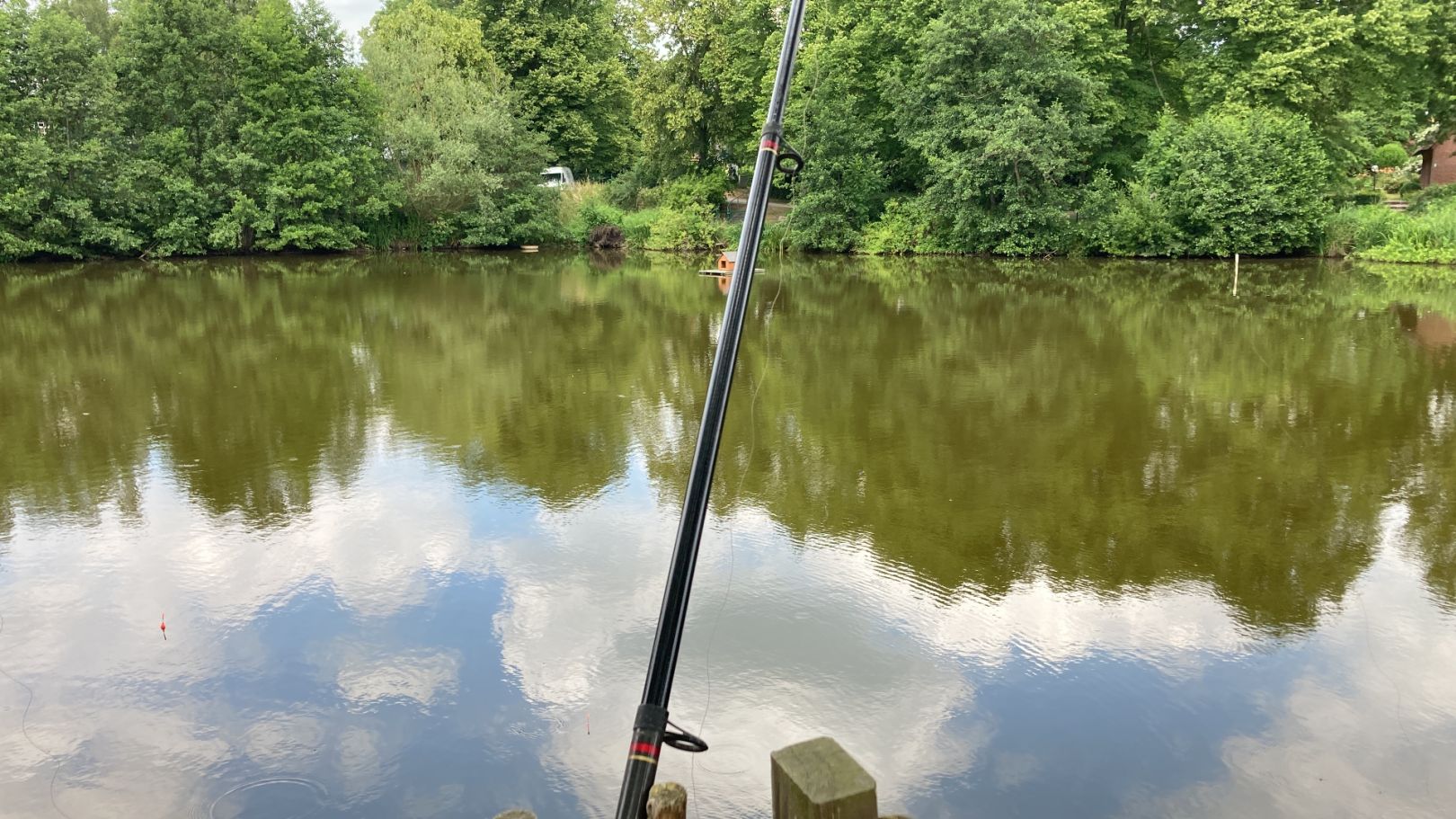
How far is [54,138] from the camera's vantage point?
2877 centimetres

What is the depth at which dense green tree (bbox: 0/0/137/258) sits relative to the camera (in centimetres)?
2750

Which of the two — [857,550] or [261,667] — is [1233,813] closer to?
[857,550]

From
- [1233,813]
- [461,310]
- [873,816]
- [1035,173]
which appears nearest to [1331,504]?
[1233,813]

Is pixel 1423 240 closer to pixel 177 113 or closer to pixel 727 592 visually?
pixel 727 592

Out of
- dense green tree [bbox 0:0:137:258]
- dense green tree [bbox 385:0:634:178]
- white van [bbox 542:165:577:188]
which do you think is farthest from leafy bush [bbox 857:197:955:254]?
dense green tree [bbox 0:0:137:258]

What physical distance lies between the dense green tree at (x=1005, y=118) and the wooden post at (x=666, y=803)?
26836 mm

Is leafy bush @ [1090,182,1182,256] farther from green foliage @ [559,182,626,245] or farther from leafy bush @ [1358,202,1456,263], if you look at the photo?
green foliage @ [559,182,626,245]

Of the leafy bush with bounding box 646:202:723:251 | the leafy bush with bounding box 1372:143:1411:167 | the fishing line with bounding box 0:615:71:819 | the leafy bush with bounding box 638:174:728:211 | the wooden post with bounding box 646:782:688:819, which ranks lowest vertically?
the fishing line with bounding box 0:615:71:819

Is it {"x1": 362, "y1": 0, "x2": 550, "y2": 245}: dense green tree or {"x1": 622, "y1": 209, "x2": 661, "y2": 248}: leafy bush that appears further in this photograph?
{"x1": 622, "y1": 209, "x2": 661, "y2": 248}: leafy bush

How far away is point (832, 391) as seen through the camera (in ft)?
36.4

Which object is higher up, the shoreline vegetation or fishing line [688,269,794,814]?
the shoreline vegetation

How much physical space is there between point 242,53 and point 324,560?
30397 millimetres

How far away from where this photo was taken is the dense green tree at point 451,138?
34.1 metres

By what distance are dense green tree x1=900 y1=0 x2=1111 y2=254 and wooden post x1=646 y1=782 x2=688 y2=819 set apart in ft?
88.0
